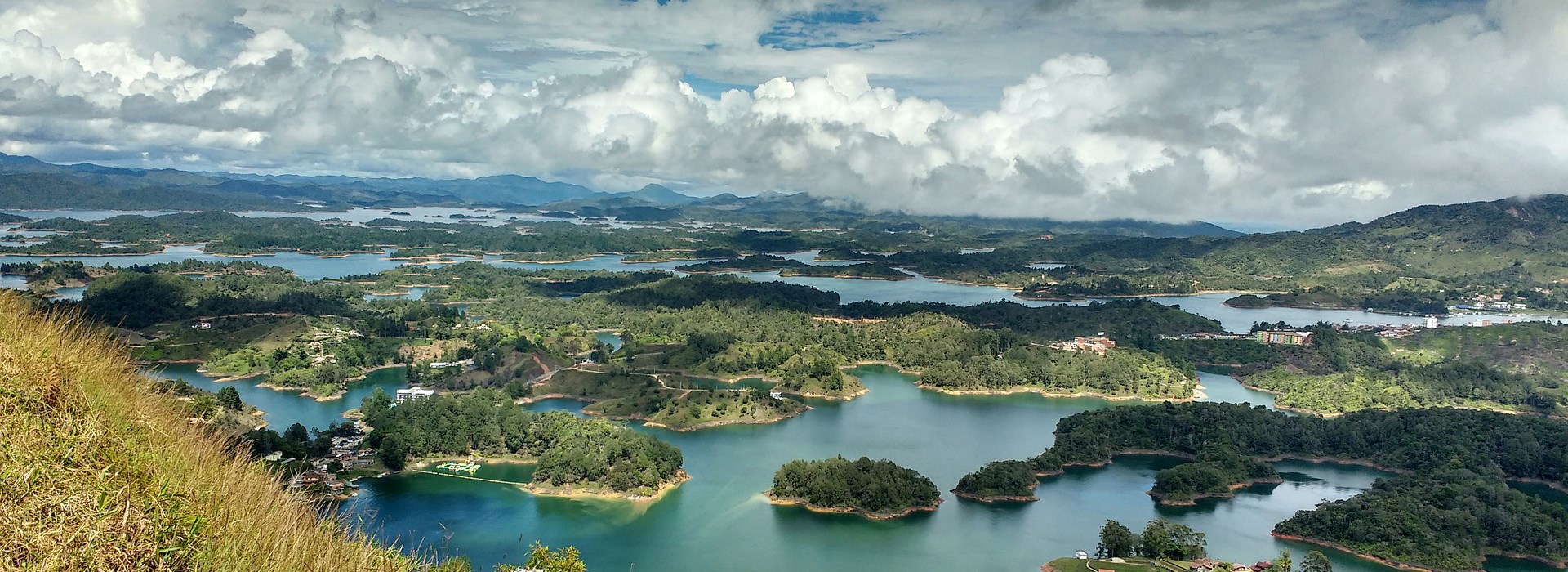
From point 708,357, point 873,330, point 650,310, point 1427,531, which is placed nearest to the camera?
point 1427,531

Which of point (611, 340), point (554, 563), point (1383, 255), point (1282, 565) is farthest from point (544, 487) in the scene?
point (1383, 255)

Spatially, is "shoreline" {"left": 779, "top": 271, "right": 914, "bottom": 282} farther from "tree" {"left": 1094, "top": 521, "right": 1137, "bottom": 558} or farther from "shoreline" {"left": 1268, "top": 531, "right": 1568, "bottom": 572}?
"tree" {"left": 1094, "top": 521, "right": 1137, "bottom": 558}

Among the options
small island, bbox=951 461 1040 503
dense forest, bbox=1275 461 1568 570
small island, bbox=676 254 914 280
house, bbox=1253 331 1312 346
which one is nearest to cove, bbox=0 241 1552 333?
small island, bbox=676 254 914 280

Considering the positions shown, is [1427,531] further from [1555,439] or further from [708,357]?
[708,357]

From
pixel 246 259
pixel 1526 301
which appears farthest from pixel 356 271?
pixel 1526 301

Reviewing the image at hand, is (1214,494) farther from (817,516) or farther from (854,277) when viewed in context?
(854,277)
